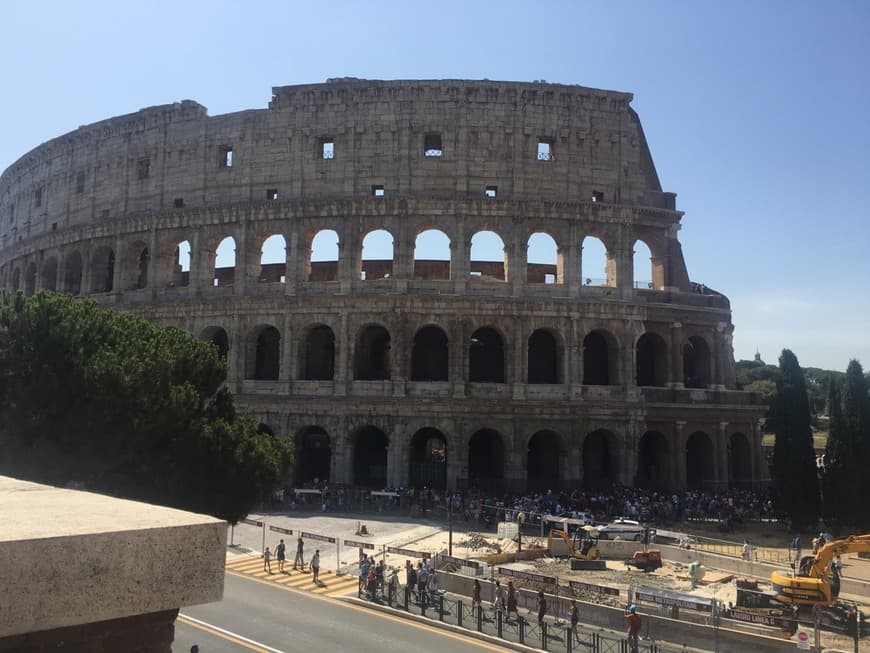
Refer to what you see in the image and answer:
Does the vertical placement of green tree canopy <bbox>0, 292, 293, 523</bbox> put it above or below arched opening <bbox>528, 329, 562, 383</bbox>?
below

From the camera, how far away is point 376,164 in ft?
112

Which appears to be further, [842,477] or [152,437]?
[842,477]

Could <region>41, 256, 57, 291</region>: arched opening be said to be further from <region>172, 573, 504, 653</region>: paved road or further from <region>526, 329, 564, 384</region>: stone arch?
<region>172, 573, 504, 653</region>: paved road

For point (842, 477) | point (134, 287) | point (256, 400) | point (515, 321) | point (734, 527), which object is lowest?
point (734, 527)

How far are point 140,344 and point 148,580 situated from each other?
46.2ft

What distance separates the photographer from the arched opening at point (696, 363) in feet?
118

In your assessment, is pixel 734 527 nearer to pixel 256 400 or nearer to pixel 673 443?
pixel 673 443

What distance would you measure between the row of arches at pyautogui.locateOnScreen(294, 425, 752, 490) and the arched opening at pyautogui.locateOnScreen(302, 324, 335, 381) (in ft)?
9.88

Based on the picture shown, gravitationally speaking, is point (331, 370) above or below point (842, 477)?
above

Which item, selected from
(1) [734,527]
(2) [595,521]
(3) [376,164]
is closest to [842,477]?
(1) [734,527]

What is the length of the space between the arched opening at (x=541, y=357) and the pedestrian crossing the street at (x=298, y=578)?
1705cm

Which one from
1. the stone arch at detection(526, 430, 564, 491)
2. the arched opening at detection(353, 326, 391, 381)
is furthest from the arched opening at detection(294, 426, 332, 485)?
the stone arch at detection(526, 430, 564, 491)

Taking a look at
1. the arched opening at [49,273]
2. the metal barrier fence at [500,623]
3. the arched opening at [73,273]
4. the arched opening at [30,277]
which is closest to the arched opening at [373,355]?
the metal barrier fence at [500,623]

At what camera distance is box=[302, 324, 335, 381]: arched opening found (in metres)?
36.1
